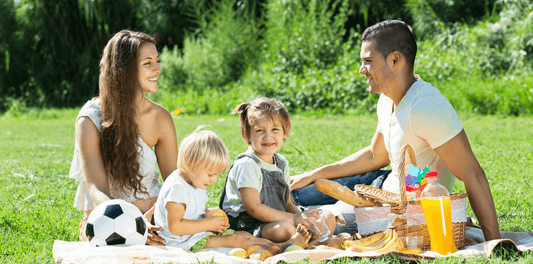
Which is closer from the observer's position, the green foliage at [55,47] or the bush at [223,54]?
the bush at [223,54]

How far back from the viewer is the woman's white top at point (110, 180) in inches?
137

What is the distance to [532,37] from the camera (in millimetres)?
11719

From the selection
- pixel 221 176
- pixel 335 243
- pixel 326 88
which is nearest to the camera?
pixel 335 243

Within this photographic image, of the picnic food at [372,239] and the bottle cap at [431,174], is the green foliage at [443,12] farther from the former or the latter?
the picnic food at [372,239]

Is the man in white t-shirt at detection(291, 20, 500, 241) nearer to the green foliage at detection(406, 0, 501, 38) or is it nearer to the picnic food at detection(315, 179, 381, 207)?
the picnic food at detection(315, 179, 381, 207)

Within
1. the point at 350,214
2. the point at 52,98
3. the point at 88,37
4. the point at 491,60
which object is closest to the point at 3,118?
the point at 52,98

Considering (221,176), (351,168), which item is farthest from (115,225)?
(221,176)

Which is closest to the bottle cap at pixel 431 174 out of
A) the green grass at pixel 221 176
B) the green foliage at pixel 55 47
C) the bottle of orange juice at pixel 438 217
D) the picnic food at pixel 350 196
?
the bottle of orange juice at pixel 438 217

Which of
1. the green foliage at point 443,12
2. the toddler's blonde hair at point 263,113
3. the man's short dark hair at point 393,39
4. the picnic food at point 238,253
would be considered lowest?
the picnic food at point 238,253

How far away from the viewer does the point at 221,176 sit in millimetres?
6098

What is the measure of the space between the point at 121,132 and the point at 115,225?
66 centimetres

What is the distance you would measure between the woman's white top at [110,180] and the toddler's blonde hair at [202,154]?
1.56 feet

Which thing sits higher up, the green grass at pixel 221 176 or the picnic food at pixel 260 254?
the picnic food at pixel 260 254

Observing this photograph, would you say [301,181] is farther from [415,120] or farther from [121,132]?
[121,132]
